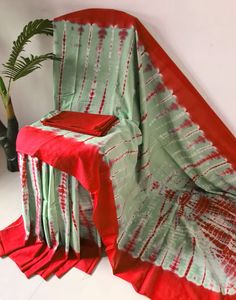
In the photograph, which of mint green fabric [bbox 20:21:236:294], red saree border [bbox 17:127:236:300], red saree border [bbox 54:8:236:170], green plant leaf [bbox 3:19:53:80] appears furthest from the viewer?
green plant leaf [bbox 3:19:53:80]

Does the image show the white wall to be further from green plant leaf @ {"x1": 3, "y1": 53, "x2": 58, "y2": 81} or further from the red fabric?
the red fabric

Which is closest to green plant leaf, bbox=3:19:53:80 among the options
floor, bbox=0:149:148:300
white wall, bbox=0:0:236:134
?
white wall, bbox=0:0:236:134

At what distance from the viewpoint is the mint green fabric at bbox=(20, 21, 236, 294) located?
4.92ft

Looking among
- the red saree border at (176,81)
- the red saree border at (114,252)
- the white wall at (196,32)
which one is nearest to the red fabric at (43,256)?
the red saree border at (114,252)

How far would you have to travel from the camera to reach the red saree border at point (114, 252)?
4.46 feet

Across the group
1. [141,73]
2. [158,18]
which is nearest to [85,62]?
[141,73]

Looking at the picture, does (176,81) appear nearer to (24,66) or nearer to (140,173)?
(140,173)

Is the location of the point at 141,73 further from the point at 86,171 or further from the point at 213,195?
the point at 213,195

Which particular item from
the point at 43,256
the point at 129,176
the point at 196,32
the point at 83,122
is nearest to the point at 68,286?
the point at 43,256

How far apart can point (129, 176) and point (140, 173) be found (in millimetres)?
176

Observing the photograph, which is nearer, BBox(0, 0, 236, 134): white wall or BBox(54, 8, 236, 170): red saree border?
BBox(0, 0, 236, 134): white wall

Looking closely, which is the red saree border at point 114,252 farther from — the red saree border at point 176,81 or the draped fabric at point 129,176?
the red saree border at point 176,81

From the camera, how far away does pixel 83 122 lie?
5.24ft

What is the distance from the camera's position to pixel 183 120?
5.67ft
